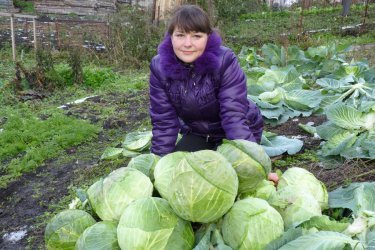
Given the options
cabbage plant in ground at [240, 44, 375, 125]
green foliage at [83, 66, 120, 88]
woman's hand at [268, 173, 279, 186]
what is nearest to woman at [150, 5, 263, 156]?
woman's hand at [268, 173, 279, 186]

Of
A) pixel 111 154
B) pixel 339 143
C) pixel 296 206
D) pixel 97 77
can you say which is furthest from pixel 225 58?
pixel 97 77

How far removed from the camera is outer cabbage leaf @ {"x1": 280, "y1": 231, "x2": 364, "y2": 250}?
1801 mm

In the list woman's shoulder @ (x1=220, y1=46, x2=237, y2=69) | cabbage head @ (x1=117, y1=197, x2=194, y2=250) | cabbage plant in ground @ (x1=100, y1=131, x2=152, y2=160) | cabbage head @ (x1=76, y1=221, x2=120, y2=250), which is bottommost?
cabbage plant in ground @ (x1=100, y1=131, x2=152, y2=160)

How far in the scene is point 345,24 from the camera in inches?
580

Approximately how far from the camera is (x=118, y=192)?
2.20 m

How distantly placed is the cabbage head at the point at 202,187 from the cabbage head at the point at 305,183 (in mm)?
549

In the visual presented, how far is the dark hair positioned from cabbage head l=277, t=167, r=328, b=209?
1.21 m

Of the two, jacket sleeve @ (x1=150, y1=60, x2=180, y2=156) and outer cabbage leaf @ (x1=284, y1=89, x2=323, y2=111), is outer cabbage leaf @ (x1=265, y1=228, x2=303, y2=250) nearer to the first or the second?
jacket sleeve @ (x1=150, y1=60, x2=180, y2=156)

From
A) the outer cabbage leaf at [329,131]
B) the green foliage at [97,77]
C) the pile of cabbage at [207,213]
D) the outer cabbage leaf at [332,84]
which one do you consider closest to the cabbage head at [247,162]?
the pile of cabbage at [207,213]

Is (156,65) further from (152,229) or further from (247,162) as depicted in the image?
(152,229)

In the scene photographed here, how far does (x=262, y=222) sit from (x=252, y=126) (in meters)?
1.85

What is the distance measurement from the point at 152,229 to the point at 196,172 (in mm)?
338

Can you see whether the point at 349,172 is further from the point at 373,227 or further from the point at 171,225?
the point at 171,225

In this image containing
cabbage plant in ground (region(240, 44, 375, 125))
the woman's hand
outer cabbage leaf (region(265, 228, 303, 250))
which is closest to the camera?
outer cabbage leaf (region(265, 228, 303, 250))
